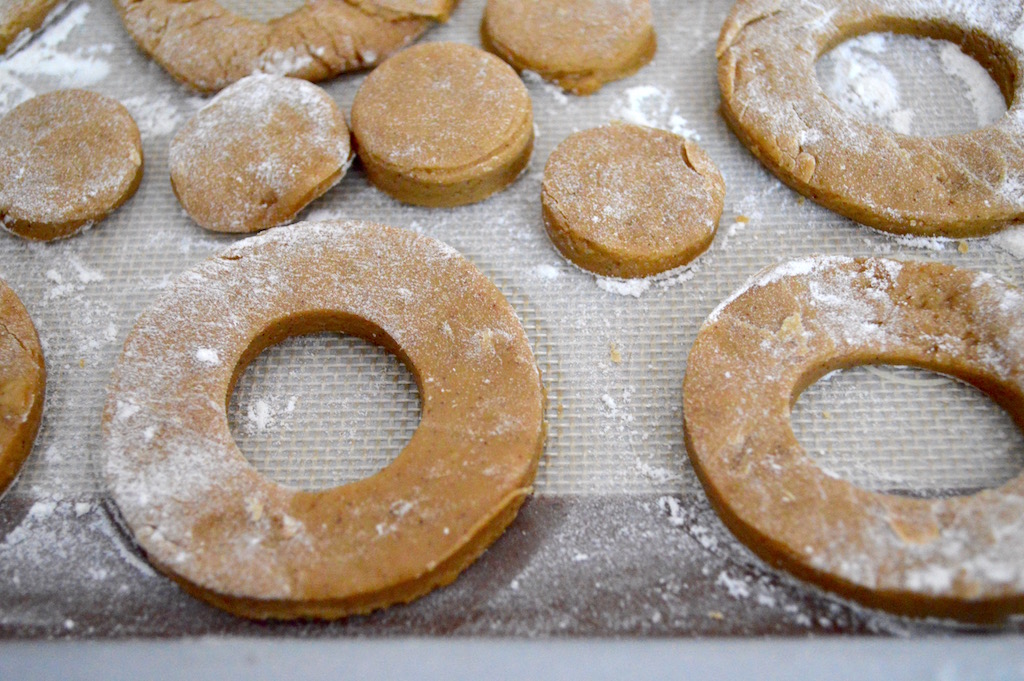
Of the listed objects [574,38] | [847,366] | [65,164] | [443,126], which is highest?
[574,38]

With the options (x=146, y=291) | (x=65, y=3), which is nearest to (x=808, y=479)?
(x=146, y=291)

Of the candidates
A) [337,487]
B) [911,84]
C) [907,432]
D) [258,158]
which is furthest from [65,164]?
[911,84]

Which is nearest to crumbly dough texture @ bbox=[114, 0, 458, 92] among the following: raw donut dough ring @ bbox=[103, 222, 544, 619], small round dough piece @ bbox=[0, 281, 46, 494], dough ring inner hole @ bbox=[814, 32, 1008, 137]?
raw donut dough ring @ bbox=[103, 222, 544, 619]

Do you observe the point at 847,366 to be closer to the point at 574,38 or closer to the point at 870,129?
the point at 870,129

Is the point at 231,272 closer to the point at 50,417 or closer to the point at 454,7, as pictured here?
the point at 50,417

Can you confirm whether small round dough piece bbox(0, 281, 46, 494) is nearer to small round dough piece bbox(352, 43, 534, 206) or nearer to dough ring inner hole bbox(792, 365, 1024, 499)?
small round dough piece bbox(352, 43, 534, 206)

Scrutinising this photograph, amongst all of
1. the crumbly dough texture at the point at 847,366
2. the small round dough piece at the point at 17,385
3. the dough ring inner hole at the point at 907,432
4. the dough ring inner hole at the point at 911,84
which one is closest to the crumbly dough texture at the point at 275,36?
the small round dough piece at the point at 17,385
